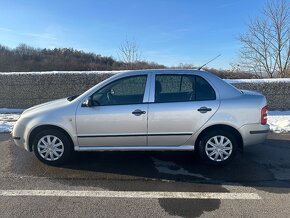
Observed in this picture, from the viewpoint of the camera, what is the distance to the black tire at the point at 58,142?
4793 mm

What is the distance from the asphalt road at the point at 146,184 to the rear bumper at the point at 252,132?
0.44 metres

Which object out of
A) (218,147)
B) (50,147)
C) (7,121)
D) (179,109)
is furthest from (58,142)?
(7,121)

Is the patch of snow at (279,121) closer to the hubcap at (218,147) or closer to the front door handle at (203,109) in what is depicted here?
the hubcap at (218,147)

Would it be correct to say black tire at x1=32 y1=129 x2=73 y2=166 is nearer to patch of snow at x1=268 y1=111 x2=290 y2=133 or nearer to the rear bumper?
the rear bumper

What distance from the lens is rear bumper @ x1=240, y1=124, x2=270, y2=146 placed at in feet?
15.7

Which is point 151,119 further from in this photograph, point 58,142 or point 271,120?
point 271,120

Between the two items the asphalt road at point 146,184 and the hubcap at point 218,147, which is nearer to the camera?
the asphalt road at point 146,184

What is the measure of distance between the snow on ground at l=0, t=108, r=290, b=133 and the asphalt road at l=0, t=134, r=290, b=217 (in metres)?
2.10

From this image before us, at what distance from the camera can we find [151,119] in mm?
4684

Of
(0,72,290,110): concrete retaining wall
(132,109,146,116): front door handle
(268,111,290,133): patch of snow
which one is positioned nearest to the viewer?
(132,109,146,116): front door handle

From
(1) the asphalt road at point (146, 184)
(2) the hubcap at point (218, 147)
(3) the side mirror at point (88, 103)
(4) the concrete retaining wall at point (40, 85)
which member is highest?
(4) the concrete retaining wall at point (40, 85)

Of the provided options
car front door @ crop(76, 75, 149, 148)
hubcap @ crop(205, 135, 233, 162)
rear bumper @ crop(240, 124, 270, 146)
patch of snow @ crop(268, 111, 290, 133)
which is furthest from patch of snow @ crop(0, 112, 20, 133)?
patch of snow @ crop(268, 111, 290, 133)

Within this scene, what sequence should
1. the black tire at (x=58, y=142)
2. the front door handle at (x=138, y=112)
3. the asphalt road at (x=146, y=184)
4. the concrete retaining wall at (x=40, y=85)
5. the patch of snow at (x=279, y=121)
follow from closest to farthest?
Answer: the asphalt road at (x=146, y=184), the front door handle at (x=138, y=112), the black tire at (x=58, y=142), the patch of snow at (x=279, y=121), the concrete retaining wall at (x=40, y=85)

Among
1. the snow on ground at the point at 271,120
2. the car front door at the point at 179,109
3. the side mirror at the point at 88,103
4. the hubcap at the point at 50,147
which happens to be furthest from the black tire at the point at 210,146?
the snow on ground at the point at 271,120
